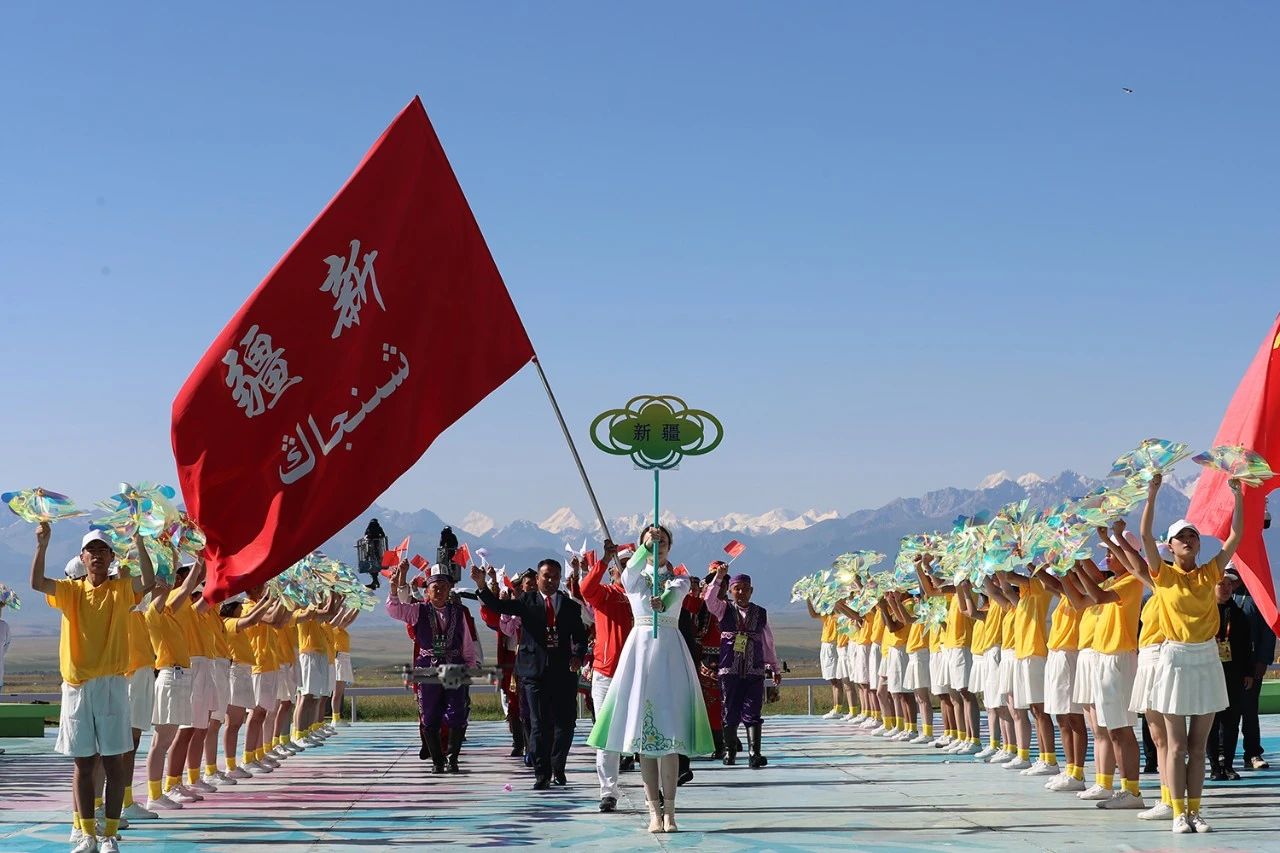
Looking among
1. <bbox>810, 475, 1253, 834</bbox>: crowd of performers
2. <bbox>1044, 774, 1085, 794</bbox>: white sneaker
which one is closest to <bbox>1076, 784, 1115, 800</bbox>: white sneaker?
<bbox>810, 475, 1253, 834</bbox>: crowd of performers

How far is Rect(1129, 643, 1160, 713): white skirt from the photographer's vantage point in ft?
36.4

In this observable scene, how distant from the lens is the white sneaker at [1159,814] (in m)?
11.4

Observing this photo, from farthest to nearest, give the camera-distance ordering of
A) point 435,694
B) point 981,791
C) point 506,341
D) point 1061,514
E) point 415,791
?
1. point 435,694
2. point 415,791
3. point 981,791
4. point 1061,514
5. point 506,341

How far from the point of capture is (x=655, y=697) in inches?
452

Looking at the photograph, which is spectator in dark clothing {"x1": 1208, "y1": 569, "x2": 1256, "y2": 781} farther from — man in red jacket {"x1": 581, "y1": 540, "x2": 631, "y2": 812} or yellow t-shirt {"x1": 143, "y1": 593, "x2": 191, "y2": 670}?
yellow t-shirt {"x1": 143, "y1": 593, "x2": 191, "y2": 670}

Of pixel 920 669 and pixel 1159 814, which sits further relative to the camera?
pixel 920 669

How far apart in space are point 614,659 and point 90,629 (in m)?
4.46

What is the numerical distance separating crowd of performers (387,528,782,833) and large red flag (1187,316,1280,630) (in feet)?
13.6

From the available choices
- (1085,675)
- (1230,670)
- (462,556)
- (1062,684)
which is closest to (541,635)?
(462,556)

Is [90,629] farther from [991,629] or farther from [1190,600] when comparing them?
[991,629]

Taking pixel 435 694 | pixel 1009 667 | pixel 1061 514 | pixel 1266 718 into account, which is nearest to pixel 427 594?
pixel 435 694

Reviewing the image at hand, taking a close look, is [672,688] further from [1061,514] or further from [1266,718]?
[1266,718]

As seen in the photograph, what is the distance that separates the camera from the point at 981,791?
13828mm

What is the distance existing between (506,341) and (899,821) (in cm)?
442
